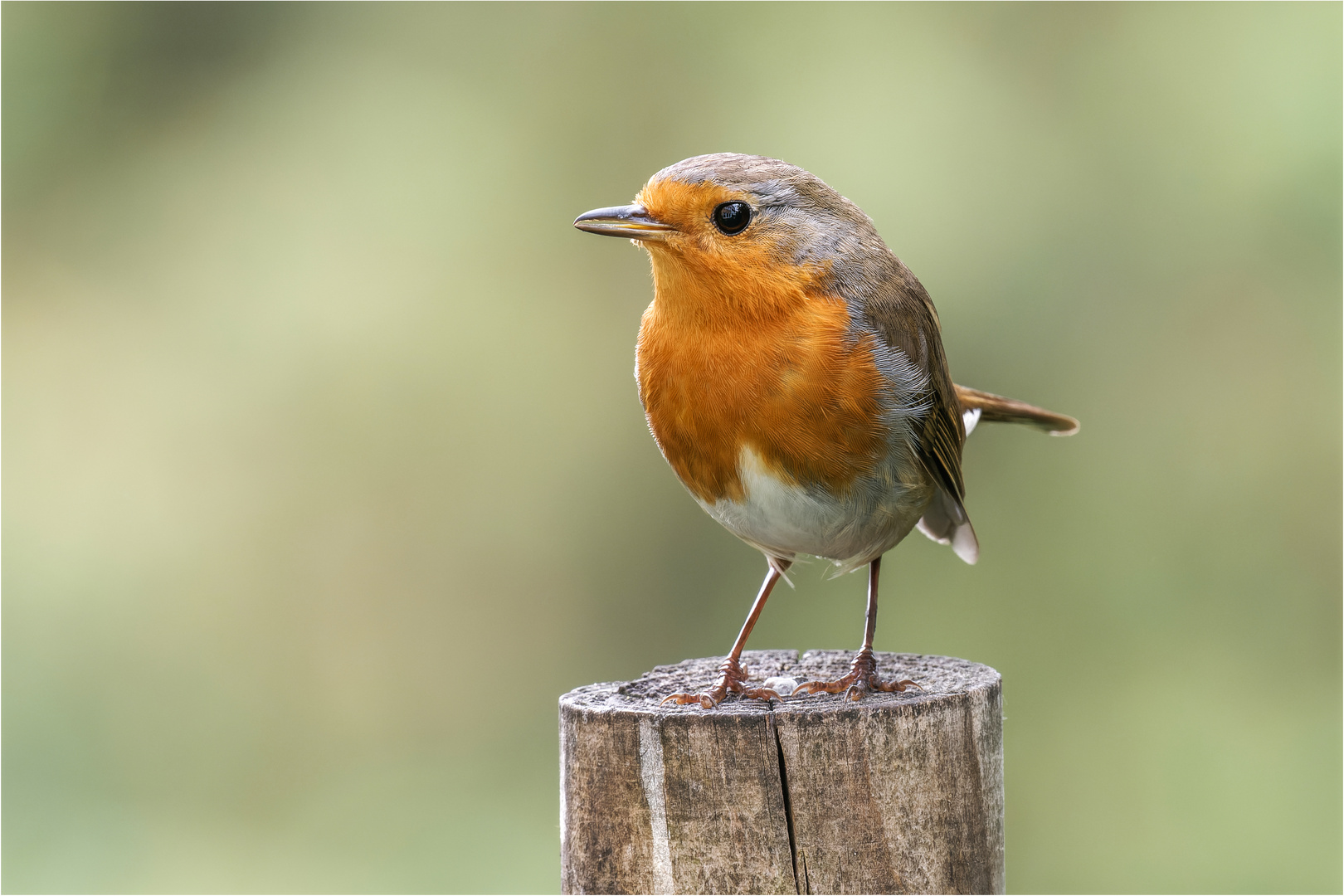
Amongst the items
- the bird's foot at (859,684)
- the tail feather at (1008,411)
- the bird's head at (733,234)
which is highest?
the bird's head at (733,234)

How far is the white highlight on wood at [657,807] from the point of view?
8.46ft

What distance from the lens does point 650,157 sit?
7.33 m

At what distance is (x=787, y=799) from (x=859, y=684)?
1.79 ft

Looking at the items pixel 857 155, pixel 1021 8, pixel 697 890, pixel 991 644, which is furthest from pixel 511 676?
pixel 697 890

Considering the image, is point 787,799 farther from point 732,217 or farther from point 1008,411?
point 1008,411

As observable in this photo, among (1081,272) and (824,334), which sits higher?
(1081,272)

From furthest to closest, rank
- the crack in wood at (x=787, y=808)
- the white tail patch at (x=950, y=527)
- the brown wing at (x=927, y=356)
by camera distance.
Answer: the white tail patch at (x=950, y=527), the brown wing at (x=927, y=356), the crack in wood at (x=787, y=808)

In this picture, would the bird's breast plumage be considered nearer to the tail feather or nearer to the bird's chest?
the bird's chest

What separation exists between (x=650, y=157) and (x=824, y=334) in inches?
175

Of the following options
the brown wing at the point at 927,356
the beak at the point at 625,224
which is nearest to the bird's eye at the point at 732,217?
the beak at the point at 625,224

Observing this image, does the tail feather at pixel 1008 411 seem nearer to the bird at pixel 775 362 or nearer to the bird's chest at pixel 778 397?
the bird at pixel 775 362

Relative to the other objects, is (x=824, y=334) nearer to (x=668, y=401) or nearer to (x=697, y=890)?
(x=668, y=401)

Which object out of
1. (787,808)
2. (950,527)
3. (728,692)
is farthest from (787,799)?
(950,527)

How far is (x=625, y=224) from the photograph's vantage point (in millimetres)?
3066
